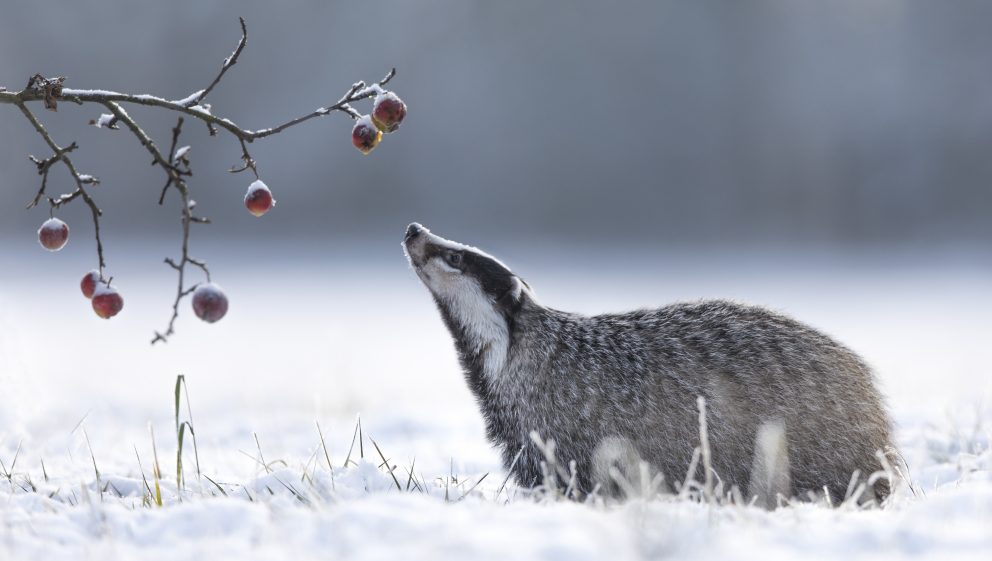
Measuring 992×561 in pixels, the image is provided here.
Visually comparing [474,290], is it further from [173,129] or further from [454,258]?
[173,129]

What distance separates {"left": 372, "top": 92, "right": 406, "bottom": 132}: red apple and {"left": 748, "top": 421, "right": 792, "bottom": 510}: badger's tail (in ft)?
5.94

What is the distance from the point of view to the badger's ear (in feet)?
13.3

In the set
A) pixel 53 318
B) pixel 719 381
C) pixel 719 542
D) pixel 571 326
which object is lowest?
pixel 719 542

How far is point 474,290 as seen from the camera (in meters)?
4.06

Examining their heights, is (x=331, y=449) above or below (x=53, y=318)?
below

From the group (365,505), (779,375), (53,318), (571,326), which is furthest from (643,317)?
(53,318)

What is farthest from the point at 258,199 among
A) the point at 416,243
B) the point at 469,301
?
the point at 469,301

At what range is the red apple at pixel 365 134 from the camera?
3148 millimetres

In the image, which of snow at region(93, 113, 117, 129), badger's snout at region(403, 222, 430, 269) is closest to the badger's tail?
badger's snout at region(403, 222, 430, 269)

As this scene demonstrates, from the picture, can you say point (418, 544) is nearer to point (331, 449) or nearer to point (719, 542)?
point (719, 542)

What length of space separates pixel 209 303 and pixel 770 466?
6.81ft

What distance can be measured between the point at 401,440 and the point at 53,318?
9.78m

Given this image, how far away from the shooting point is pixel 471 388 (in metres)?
4.21

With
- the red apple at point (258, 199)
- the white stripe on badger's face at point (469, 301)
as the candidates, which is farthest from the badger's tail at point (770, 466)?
the red apple at point (258, 199)
